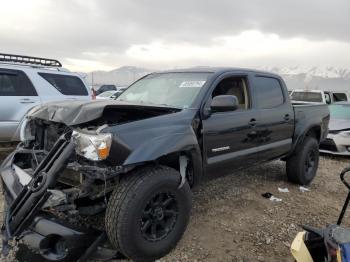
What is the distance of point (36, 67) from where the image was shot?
7.39m

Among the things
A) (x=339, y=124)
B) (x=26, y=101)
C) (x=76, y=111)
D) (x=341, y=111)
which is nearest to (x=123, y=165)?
(x=76, y=111)

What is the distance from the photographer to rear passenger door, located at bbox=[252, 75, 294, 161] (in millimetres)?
4949

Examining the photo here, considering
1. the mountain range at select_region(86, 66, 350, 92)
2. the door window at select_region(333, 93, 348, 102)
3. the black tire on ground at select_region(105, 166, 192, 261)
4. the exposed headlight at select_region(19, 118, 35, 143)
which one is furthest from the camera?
the mountain range at select_region(86, 66, 350, 92)

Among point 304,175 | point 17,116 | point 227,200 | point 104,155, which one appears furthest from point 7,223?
point 304,175

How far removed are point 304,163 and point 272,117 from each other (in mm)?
1396

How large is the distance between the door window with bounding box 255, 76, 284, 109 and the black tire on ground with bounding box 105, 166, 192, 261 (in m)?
2.05

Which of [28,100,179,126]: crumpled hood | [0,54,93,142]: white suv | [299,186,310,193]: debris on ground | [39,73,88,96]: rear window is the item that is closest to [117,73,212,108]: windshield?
[28,100,179,126]: crumpled hood

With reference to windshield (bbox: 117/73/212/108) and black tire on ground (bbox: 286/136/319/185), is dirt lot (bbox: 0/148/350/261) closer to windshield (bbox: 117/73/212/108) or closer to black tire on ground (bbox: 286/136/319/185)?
black tire on ground (bbox: 286/136/319/185)

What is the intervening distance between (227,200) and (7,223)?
298 centimetres

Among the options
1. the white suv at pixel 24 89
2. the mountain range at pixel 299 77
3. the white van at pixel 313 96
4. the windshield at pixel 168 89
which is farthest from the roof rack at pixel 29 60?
the mountain range at pixel 299 77

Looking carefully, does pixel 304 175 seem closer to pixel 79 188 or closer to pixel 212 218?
pixel 212 218

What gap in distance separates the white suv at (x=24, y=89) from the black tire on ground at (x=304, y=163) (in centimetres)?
444

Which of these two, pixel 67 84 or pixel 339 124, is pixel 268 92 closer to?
pixel 67 84

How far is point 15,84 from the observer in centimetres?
692
